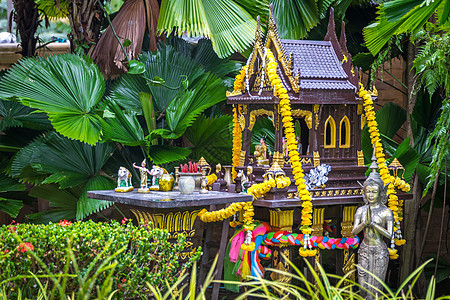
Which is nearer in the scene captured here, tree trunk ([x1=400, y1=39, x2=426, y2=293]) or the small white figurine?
the small white figurine

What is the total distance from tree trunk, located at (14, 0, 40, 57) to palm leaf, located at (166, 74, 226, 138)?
295 cm

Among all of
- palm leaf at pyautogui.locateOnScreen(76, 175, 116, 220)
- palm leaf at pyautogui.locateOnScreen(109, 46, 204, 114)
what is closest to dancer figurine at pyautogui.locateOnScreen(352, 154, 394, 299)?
palm leaf at pyautogui.locateOnScreen(76, 175, 116, 220)

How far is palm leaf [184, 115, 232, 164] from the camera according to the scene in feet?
28.2

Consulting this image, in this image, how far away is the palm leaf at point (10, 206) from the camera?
27.4 ft

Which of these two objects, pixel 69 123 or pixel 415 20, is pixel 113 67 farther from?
pixel 415 20

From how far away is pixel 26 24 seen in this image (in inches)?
392

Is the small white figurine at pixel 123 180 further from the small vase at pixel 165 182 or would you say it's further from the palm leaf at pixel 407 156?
the palm leaf at pixel 407 156

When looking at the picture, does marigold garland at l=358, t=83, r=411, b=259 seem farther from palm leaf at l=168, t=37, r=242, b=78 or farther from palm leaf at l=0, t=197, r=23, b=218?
palm leaf at l=0, t=197, r=23, b=218

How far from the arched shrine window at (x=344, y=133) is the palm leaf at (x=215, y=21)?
1.83 meters

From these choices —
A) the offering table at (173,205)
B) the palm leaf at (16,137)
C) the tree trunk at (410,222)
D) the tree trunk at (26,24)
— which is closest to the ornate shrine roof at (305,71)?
the offering table at (173,205)

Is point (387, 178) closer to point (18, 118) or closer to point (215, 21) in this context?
point (215, 21)

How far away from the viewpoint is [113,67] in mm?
8961

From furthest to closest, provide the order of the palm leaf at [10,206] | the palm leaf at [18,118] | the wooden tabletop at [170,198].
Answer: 1. the palm leaf at [18,118]
2. the palm leaf at [10,206]
3. the wooden tabletop at [170,198]

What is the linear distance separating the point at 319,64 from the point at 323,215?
63.8 inches
